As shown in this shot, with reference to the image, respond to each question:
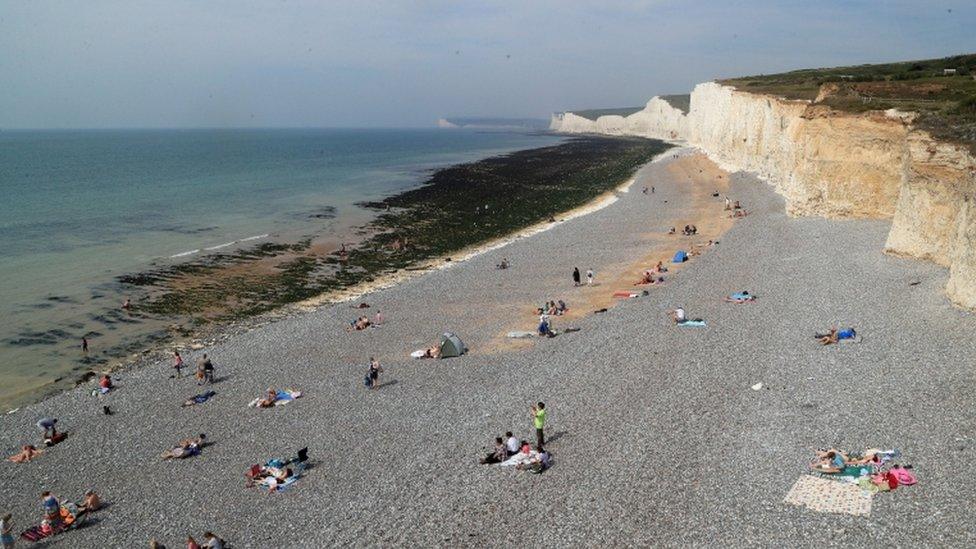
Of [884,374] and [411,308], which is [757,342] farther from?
[411,308]

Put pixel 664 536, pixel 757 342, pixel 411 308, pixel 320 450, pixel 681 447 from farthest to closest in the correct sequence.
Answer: pixel 411 308 < pixel 757 342 < pixel 320 450 < pixel 681 447 < pixel 664 536

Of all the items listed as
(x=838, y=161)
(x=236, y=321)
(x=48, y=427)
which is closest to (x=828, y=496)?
(x=48, y=427)

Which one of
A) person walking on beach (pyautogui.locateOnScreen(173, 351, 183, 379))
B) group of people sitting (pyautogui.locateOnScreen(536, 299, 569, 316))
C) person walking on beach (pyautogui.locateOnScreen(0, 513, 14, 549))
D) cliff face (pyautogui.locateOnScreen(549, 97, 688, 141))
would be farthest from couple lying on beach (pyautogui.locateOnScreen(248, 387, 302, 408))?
cliff face (pyautogui.locateOnScreen(549, 97, 688, 141))

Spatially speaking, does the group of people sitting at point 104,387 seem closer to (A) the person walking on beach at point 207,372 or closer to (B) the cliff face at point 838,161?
(A) the person walking on beach at point 207,372

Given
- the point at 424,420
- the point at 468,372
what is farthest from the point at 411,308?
the point at 424,420

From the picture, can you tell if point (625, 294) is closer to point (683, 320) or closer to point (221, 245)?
point (683, 320)

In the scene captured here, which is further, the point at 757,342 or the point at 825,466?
the point at 757,342
